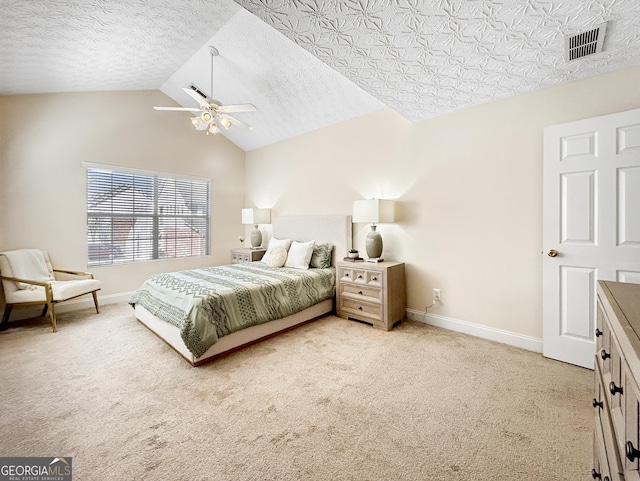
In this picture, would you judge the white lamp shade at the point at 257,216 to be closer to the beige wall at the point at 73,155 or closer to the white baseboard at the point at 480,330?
the beige wall at the point at 73,155

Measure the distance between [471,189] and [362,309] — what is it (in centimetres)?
184

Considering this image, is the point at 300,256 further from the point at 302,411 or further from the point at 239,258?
the point at 302,411

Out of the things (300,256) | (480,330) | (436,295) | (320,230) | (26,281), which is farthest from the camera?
(320,230)

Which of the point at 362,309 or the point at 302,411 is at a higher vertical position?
the point at 362,309

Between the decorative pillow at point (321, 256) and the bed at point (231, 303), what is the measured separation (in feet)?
0.30

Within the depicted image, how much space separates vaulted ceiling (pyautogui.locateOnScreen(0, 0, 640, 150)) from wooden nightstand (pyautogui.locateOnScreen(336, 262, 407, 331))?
188 cm

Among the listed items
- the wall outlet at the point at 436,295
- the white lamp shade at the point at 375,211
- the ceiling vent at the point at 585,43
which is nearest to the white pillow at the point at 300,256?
the white lamp shade at the point at 375,211

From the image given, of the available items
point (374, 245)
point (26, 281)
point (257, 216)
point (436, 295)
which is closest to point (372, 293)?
point (374, 245)

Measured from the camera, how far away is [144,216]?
4.72 m

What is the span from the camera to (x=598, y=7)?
172cm

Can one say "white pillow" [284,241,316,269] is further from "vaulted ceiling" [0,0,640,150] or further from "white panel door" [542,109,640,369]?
"white panel door" [542,109,640,369]

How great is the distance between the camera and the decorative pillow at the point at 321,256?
13.4ft

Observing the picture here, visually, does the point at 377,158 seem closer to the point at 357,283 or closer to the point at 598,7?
the point at 357,283

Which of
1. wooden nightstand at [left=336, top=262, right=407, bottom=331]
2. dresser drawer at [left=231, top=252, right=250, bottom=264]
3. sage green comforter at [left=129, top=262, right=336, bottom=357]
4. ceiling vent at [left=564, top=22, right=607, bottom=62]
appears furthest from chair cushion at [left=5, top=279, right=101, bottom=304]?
ceiling vent at [left=564, top=22, right=607, bottom=62]
